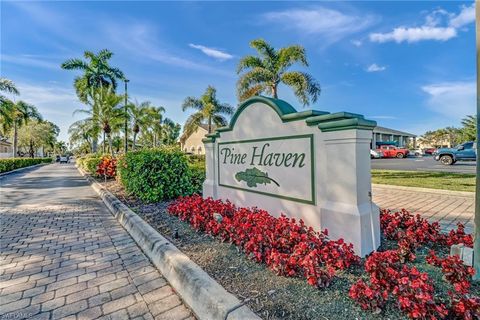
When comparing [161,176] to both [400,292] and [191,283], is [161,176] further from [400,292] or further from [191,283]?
Answer: [400,292]

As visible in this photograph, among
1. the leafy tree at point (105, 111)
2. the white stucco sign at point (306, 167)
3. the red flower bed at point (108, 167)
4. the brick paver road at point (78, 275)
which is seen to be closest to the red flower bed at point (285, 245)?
the white stucco sign at point (306, 167)

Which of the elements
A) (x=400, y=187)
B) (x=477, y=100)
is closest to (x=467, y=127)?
(x=400, y=187)

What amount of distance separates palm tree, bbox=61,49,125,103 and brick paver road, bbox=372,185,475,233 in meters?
26.0

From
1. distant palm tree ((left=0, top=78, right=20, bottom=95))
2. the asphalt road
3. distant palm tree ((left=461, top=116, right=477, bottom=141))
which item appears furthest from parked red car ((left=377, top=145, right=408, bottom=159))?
distant palm tree ((left=0, top=78, right=20, bottom=95))

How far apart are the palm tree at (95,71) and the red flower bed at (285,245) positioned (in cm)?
2582

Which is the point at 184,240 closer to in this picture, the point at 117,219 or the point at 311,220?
the point at 311,220

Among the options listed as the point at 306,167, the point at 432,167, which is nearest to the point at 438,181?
the point at 306,167

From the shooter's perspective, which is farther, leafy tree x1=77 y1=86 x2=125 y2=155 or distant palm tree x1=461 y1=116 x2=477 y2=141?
distant palm tree x1=461 y1=116 x2=477 y2=141

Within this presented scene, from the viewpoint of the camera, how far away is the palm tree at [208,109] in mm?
30859

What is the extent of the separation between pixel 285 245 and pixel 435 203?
17.9 ft

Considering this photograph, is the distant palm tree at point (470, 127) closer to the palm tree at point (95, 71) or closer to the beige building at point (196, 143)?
the beige building at point (196, 143)

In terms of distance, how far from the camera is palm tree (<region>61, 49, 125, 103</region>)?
24.0 meters

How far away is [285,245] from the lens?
305cm

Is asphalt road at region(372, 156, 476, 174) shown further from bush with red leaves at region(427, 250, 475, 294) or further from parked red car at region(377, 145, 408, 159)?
bush with red leaves at region(427, 250, 475, 294)
